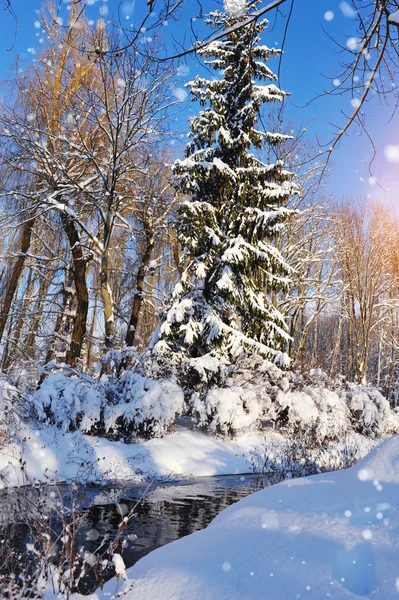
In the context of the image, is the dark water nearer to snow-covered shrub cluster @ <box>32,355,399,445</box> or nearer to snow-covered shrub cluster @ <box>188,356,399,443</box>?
snow-covered shrub cluster @ <box>32,355,399,445</box>

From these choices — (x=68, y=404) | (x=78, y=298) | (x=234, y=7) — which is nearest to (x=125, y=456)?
(x=68, y=404)

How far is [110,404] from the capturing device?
11641 millimetres

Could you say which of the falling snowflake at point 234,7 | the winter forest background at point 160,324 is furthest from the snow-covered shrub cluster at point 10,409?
the falling snowflake at point 234,7

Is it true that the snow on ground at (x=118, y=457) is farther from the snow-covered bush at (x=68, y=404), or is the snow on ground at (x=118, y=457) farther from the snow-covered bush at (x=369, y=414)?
the snow-covered bush at (x=369, y=414)

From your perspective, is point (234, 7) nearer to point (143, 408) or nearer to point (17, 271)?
point (143, 408)

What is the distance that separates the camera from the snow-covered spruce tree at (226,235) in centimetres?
1340

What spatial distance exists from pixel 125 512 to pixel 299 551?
5.26 metres

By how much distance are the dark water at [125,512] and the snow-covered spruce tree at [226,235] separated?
4.09m

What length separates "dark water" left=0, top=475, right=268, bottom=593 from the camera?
5242 millimetres

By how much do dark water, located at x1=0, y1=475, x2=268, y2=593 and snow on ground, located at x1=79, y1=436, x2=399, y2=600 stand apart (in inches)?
64.5

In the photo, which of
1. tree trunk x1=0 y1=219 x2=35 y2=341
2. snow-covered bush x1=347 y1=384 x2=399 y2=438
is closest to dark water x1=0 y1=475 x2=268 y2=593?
snow-covered bush x1=347 y1=384 x2=399 y2=438

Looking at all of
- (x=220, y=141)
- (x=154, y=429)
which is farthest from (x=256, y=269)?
(x=154, y=429)

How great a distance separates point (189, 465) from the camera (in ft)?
36.3

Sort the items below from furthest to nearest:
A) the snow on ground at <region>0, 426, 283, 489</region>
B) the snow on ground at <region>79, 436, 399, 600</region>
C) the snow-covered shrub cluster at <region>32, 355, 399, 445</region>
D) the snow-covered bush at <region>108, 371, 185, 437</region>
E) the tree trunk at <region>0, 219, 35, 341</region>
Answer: the tree trunk at <region>0, 219, 35, 341</region> < the snow-covered bush at <region>108, 371, 185, 437</region> < the snow-covered shrub cluster at <region>32, 355, 399, 445</region> < the snow on ground at <region>0, 426, 283, 489</region> < the snow on ground at <region>79, 436, 399, 600</region>
